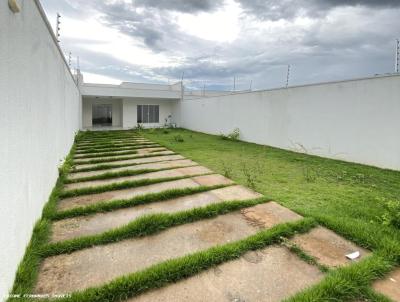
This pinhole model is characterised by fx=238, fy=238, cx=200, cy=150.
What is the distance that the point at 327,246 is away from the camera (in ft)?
7.12

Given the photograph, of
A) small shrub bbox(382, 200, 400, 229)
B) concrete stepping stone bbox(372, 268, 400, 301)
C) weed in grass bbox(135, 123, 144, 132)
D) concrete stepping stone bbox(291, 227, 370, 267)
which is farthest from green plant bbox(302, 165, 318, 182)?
weed in grass bbox(135, 123, 144, 132)

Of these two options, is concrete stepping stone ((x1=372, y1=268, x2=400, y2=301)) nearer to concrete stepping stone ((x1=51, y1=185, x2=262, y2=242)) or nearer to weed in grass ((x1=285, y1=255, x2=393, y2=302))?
weed in grass ((x1=285, y1=255, x2=393, y2=302))

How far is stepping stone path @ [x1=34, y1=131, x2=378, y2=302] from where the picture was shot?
1.62m

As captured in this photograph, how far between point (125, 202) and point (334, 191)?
3.18 meters

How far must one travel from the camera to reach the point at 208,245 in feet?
7.06

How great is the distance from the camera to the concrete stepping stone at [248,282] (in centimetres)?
155

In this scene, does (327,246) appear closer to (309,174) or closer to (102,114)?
(309,174)

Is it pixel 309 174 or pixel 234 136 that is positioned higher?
pixel 234 136

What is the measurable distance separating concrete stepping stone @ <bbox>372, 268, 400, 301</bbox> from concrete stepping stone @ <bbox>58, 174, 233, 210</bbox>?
2.46 metres

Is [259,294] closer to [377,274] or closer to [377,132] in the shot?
[377,274]

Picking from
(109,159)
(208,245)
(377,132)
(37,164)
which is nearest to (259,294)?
(208,245)

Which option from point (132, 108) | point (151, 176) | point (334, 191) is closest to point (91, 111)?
point (132, 108)

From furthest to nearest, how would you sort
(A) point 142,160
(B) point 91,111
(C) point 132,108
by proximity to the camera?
(B) point 91,111
(C) point 132,108
(A) point 142,160

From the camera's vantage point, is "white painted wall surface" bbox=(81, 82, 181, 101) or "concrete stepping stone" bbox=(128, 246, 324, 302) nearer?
"concrete stepping stone" bbox=(128, 246, 324, 302)
